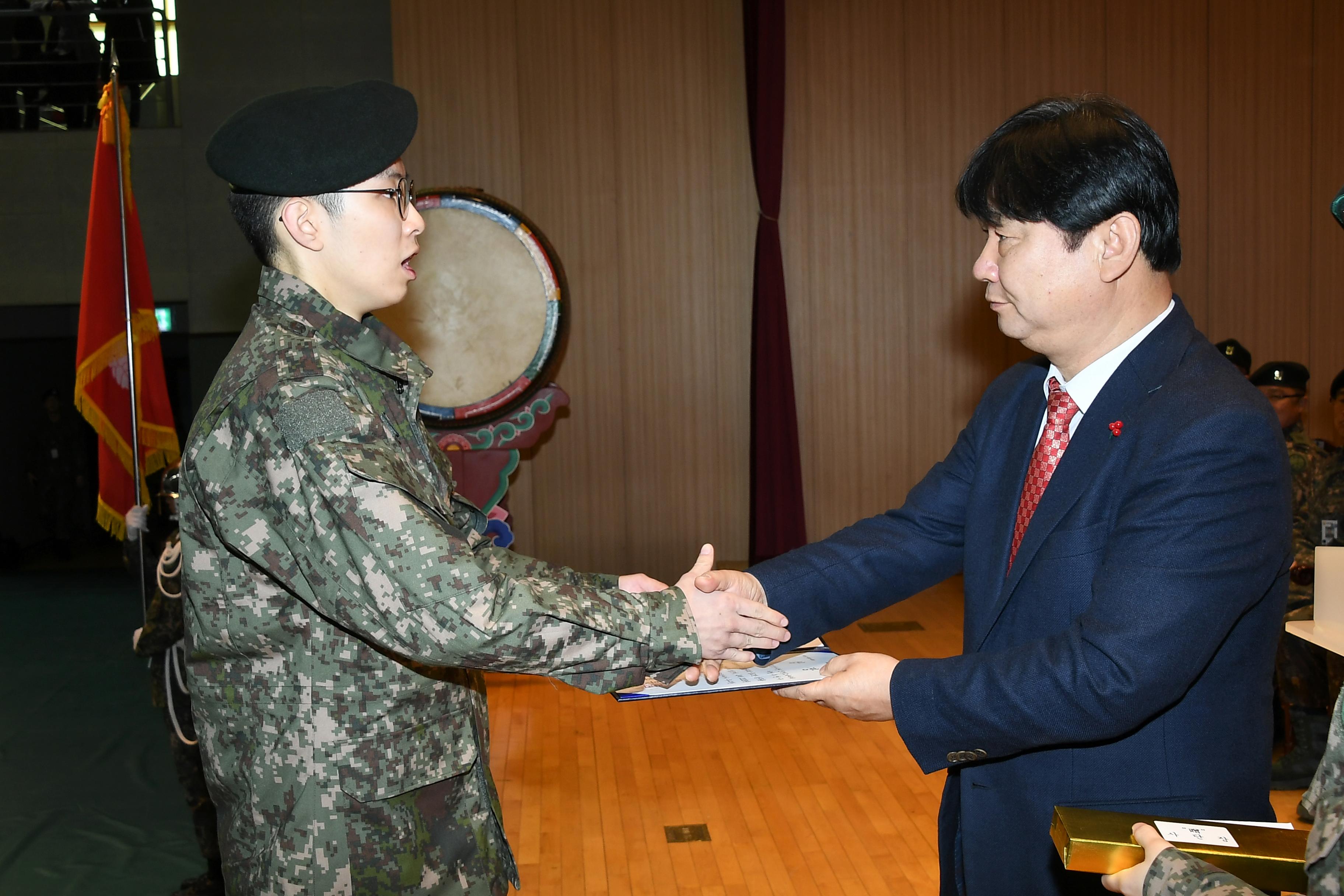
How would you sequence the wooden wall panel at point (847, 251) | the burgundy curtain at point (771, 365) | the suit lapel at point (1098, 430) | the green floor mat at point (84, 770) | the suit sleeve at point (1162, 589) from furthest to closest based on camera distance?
the wooden wall panel at point (847, 251), the burgundy curtain at point (771, 365), the green floor mat at point (84, 770), the suit lapel at point (1098, 430), the suit sleeve at point (1162, 589)

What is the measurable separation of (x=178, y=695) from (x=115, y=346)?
138 cm

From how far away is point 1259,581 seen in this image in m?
1.12

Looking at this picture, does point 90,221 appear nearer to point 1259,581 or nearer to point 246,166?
point 246,166

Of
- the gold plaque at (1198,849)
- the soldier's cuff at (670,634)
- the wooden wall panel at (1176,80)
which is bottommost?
the gold plaque at (1198,849)

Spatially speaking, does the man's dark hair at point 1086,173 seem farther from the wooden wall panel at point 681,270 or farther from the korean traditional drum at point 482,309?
the wooden wall panel at point 681,270

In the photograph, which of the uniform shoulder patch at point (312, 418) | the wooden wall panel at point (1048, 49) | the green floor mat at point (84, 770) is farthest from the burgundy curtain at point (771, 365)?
the uniform shoulder patch at point (312, 418)

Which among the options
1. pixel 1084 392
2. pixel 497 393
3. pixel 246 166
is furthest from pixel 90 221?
pixel 1084 392

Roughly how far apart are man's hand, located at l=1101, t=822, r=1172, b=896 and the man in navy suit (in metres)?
0.18

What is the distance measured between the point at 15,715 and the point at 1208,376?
4.52 m

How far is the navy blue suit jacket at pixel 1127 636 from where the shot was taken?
1.10m

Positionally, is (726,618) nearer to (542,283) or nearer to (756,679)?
(756,679)

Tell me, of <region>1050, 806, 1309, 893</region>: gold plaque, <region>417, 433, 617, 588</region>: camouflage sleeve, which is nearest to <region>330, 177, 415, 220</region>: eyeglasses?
<region>417, 433, 617, 588</region>: camouflage sleeve

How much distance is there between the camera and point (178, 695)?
2.78 m

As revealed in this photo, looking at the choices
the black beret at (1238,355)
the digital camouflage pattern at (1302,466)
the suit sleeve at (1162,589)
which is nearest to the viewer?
the suit sleeve at (1162,589)
